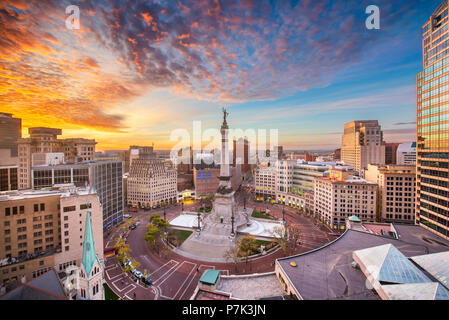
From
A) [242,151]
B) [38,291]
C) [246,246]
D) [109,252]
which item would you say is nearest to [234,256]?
[246,246]

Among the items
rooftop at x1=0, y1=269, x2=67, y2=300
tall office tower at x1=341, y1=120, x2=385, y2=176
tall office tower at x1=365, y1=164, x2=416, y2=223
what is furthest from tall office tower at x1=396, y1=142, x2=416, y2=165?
rooftop at x1=0, y1=269, x2=67, y2=300

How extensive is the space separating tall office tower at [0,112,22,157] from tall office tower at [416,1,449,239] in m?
93.4

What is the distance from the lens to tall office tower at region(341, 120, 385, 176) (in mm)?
101812

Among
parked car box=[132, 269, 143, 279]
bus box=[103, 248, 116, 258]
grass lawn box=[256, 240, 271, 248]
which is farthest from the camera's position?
grass lawn box=[256, 240, 271, 248]

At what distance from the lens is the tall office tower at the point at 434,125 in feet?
107

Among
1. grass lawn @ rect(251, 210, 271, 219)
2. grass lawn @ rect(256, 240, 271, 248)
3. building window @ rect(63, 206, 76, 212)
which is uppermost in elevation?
building window @ rect(63, 206, 76, 212)

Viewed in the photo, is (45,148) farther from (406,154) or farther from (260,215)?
(406,154)

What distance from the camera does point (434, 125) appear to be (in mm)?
34812

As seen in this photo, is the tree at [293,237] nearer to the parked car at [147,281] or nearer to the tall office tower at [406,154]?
the parked car at [147,281]

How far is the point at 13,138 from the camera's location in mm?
57375

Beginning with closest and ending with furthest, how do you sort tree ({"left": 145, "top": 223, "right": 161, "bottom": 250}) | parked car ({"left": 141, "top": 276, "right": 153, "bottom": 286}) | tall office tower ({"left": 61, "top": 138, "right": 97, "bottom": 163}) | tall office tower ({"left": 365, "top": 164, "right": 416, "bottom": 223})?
1. parked car ({"left": 141, "top": 276, "right": 153, "bottom": 286})
2. tree ({"left": 145, "top": 223, "right": 161, "bottom": 250})
3. tall office tower ({"left": 365, "top": 164, "right": 416, "bottom": 223})
4. tall office tower ({"left": 61, "top": 138, "right": 97, "bottom": 163})

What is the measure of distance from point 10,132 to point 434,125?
10109 centimetres

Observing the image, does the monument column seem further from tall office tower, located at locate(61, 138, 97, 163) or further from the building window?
tall office tower, located at locate(61, 138, 97, 163)

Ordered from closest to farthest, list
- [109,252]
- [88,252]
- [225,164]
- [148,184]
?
[88,252] → [109,252] → [225,164] → [148,184]
